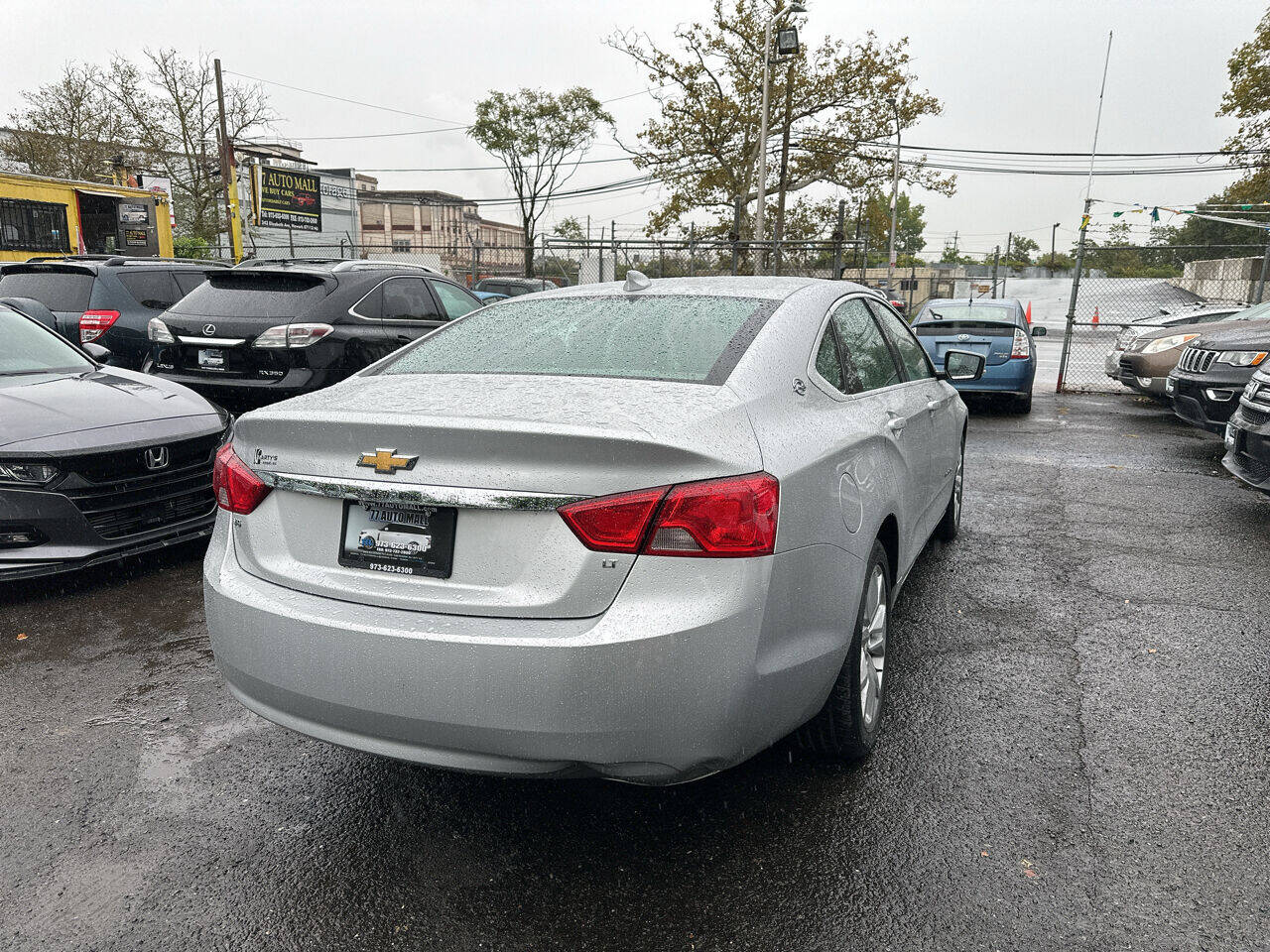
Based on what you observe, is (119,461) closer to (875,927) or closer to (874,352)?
(874,352)

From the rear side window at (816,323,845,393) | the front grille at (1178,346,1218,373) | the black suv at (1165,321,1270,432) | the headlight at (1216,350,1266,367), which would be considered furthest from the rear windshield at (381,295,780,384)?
the front grille at (1178,346,1218,373)

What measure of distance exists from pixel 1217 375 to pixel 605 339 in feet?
22.9

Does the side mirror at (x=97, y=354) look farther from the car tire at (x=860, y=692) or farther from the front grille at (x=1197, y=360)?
the front grille at (x=1197, y=360)

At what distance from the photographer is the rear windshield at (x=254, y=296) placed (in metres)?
7.07

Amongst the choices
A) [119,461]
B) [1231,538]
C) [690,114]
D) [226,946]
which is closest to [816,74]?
[690,114]

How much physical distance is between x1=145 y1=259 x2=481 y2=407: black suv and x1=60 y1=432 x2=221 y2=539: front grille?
1.81m

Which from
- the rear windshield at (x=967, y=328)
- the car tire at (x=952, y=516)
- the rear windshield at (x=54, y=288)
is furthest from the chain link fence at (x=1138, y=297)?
the rear windshield at (x=54, y=288)

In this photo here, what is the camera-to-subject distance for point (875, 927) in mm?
2225

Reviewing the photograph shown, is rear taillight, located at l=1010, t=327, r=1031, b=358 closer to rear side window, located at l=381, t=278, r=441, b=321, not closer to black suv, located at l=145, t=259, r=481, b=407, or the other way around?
rear side window, located at l=381, t=278, r=441, b=321

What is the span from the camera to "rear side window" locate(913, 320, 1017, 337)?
1153 centimetres

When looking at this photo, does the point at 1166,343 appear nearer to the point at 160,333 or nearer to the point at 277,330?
the point at 277,330

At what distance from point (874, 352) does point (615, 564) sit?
6.75 ft

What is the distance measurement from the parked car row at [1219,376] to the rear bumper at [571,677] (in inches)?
194

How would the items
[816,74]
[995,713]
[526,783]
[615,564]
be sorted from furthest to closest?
1. [816,74]
2. [995,713]
3. [526,783]
4. [615,564]
